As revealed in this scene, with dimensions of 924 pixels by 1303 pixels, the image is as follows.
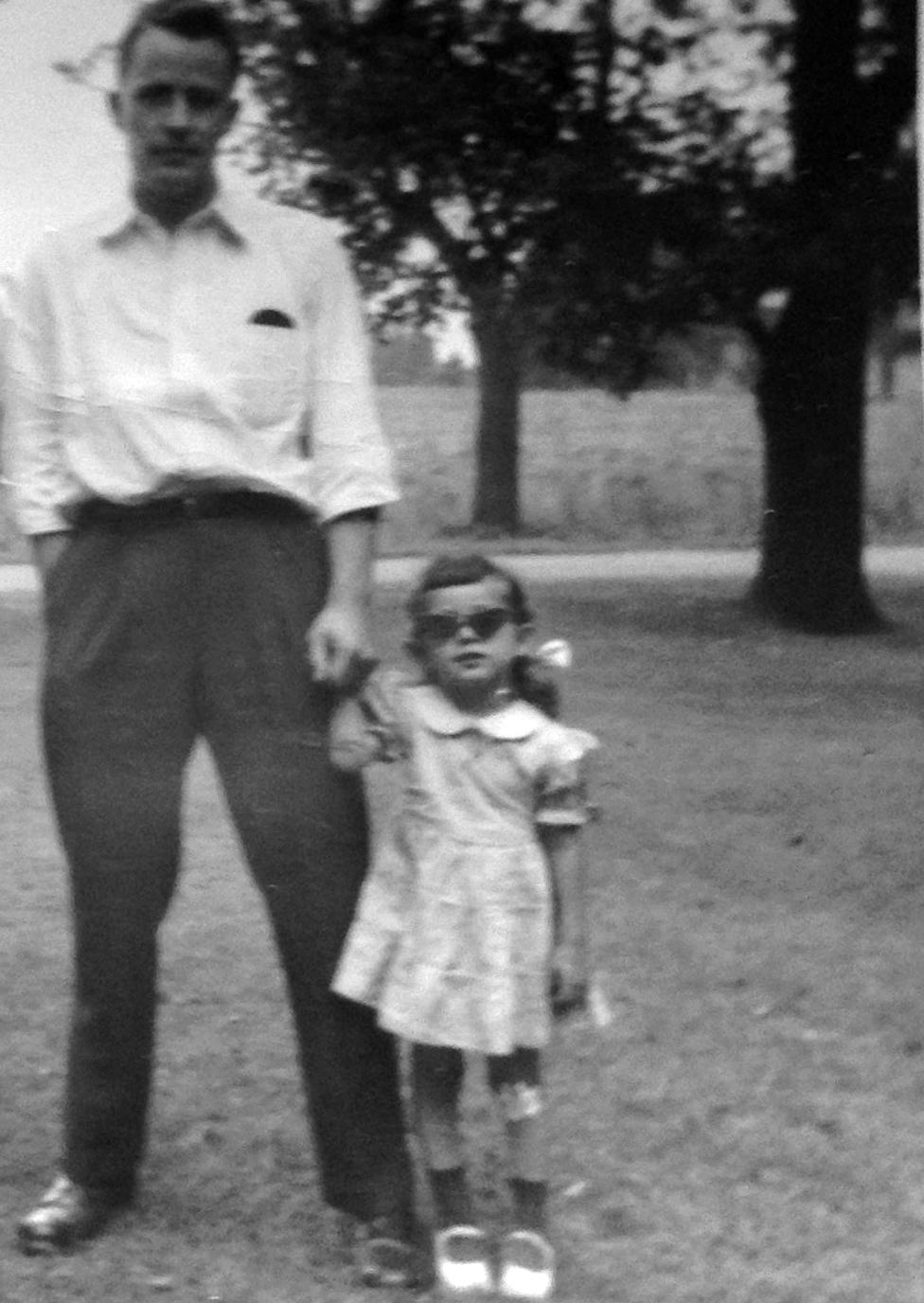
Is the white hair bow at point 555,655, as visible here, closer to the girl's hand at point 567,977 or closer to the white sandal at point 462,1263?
the girl's hand at point 567,977

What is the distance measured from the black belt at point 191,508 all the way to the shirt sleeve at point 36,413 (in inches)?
2.9

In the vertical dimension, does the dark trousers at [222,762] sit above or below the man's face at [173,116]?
below

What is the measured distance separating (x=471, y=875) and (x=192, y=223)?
98cm

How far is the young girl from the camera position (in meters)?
3.12

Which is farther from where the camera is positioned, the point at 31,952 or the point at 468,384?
the point at 31,952

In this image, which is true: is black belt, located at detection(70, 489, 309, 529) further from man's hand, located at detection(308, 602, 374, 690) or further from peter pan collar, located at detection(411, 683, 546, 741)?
peter pan collar, located at detection(411, 683, 546, 741)

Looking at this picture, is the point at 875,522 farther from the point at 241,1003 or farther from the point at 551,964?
the point at 551,964

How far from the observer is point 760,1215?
141 inches

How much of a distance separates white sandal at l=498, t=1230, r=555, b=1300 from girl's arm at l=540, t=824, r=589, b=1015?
35 centimetres

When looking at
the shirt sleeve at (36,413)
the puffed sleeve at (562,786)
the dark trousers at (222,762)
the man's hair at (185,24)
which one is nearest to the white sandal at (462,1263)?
the dark trousers at (222,762)

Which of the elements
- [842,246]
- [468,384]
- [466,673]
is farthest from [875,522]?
[466,673]

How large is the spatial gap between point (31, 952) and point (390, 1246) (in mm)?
2003

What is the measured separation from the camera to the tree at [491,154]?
4148 millimetres

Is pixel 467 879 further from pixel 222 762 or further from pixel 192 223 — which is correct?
pixel 192 223
